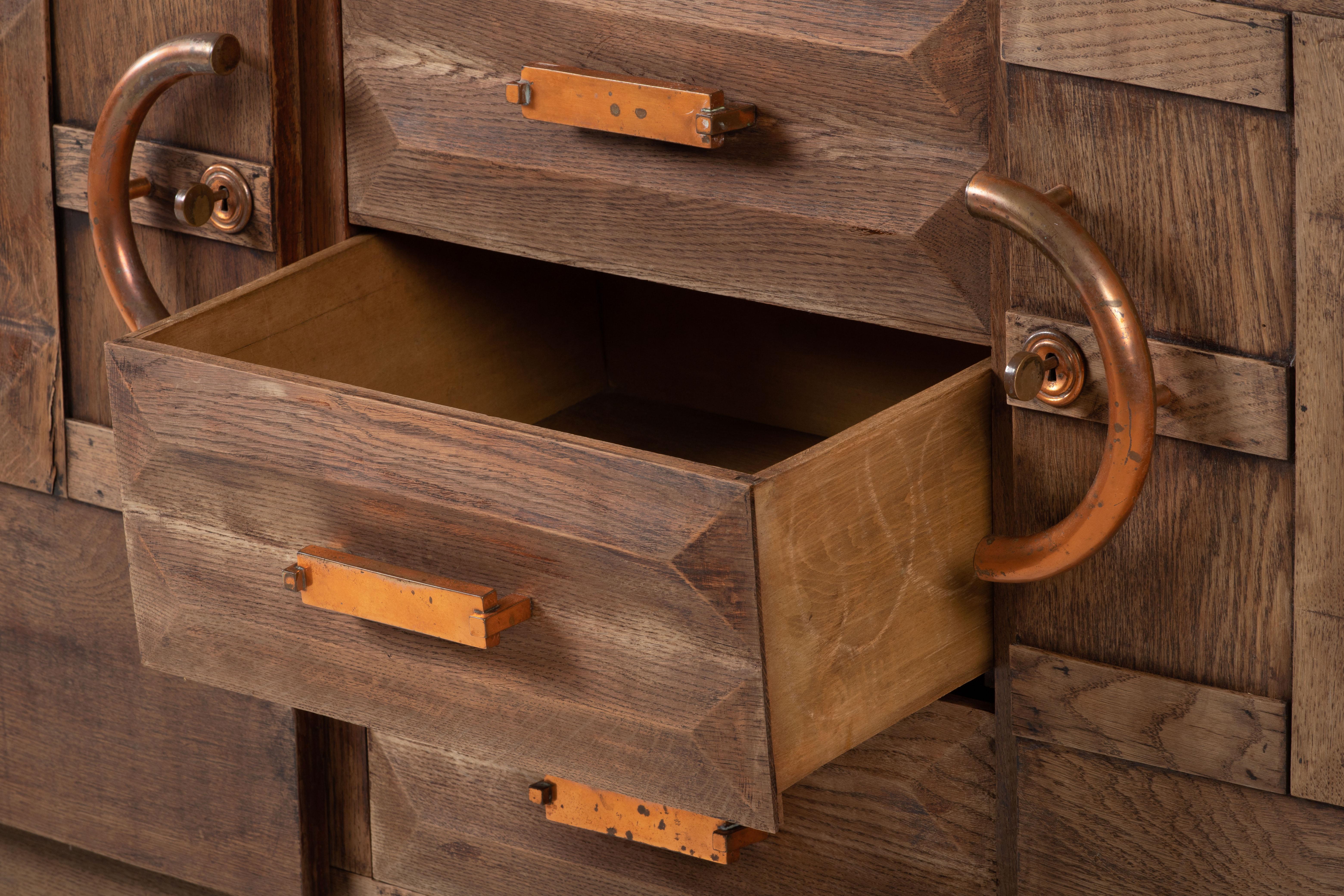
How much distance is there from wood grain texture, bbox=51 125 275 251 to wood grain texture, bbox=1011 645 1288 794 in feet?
1.57

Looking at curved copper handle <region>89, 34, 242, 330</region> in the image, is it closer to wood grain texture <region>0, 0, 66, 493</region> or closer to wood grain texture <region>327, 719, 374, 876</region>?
wood grain texture <region>0, 0, 66, 493</region>

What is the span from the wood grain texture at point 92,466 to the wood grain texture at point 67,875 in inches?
10.8

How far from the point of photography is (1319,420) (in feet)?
2.47

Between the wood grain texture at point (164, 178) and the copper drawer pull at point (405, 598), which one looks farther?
the wood grain texture at point (164, 178)

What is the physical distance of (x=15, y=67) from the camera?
42.0 inches


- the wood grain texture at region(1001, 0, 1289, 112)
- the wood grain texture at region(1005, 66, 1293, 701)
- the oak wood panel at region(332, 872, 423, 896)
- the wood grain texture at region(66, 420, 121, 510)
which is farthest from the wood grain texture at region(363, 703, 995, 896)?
the wood grain texture at region(1001, 0, 1289, 112)

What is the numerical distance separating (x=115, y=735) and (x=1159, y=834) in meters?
0.66

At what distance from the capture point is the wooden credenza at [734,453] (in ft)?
2.46

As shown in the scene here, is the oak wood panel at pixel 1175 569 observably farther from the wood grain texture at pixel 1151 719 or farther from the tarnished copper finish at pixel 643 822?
the tarnished copper finish at pixel 643 822

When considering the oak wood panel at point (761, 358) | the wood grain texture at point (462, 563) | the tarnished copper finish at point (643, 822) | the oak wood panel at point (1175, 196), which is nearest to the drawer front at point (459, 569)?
the wood grain texture at point (462, 563)

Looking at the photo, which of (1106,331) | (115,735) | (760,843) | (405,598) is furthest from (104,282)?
(1106,331)

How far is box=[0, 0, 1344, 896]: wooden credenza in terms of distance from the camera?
0.75 m

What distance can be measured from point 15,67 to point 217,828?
48cm

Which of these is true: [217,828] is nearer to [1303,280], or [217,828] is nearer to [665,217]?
[665,217]
